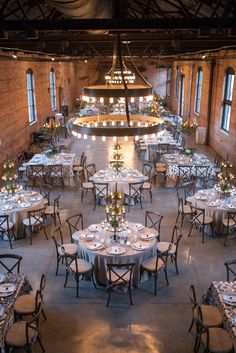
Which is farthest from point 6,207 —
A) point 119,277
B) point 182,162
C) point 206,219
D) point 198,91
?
point 198,91

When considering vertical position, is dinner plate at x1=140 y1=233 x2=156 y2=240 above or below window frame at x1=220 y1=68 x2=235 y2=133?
below

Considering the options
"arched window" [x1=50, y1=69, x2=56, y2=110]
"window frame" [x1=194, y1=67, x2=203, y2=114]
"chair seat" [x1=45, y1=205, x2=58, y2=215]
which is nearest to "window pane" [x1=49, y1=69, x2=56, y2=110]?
"arched window" [x1=50, y1=69, x2=56, y2=110]

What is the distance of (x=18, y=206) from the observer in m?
9.68

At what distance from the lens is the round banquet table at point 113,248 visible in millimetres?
7258

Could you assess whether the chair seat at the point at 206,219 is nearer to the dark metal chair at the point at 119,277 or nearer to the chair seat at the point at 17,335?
the dark metal chair at the point at 119,277

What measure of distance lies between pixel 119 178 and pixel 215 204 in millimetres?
3202

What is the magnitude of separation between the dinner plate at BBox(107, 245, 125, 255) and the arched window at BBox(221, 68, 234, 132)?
34.4ft

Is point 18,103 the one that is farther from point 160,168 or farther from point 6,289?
point 6,289

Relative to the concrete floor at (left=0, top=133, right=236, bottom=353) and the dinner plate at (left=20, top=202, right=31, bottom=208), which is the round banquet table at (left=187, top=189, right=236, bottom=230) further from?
the dinner plate at (left=20, top=202, right=31, bottom=208)

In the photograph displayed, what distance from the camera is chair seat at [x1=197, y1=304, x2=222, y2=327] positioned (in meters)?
5.74

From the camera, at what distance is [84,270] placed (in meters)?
7.24

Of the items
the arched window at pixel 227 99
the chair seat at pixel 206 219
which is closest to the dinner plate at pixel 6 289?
the chair seat at pixel 206 219

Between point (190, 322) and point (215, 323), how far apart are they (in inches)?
32.8

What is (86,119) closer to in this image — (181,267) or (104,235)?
(104,235)
